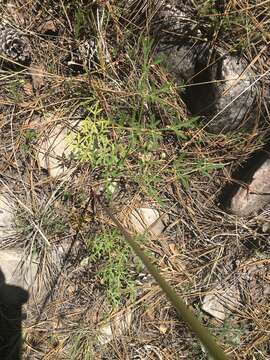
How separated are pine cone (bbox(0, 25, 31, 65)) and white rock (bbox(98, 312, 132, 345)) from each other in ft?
5.63

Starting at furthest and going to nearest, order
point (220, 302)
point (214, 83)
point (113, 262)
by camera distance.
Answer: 1. point (220, 302)
2. point (113, 262)
3. point (214, 83)

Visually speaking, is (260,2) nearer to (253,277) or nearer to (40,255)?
(253,277)

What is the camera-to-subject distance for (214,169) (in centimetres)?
260

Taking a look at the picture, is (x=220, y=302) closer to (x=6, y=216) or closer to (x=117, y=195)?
(x=117, y=195)

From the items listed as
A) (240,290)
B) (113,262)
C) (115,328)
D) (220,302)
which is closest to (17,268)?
(113,262)

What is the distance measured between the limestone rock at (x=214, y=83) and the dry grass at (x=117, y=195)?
8 centimetres

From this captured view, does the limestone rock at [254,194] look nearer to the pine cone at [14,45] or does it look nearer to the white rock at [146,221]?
the white rock at [146,221]

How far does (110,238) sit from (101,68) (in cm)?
104

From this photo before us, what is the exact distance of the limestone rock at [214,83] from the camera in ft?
7.64

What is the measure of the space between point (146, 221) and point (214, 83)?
3.12 feet

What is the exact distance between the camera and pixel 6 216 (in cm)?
257

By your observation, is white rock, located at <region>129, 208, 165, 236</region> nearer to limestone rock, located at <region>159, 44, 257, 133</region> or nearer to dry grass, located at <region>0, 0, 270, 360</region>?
dry grass, located at <region>0, 0, 270, 360</region>

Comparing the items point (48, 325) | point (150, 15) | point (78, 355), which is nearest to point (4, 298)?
point (48, 325)

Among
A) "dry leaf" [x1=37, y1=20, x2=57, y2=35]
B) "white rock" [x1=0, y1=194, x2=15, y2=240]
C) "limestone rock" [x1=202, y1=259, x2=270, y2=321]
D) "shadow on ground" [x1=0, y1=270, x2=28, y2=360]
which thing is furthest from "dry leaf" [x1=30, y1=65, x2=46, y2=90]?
"limestone rock" [x1=202, y1=259, x2=270, y2=321]
